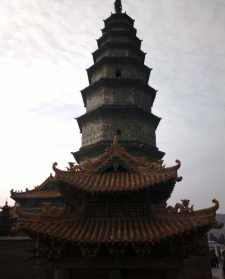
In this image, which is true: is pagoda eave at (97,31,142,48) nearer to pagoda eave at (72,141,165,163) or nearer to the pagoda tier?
the pagoda tier

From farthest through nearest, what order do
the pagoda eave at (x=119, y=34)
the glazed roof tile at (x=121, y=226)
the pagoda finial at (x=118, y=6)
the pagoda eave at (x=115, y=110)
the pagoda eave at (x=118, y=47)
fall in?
the pagoda finial at (x=118, y=6), the pagoda eave at (x=119, y=34), the pagoda eave at (x=118, y=47), the pagoda eave at (x=115, y=110), the glazed roof tile at (x=121, y=226)

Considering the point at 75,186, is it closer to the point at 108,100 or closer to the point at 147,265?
the point at 147,265

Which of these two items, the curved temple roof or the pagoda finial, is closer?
the curved temple roof

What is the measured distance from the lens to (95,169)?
12.2 metres

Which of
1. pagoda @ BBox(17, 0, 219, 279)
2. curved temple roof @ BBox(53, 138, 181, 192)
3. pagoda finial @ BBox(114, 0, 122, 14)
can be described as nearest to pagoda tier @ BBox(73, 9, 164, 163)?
pagoda finial @ BBox(114, 0, 122, 14)

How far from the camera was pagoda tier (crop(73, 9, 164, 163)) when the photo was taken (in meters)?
18.7

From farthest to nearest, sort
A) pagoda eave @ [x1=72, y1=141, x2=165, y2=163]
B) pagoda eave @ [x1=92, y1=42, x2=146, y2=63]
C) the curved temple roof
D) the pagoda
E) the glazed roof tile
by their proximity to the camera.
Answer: pagoda eave @ [x1=92, y1=42, x2=146, y2=63]
pagoda eave @ [x1=72, y1=141, x2=165, y2=163]
the curved temple roof
the pagoda
the glazed roof tile

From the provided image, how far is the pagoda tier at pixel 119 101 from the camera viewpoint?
1867 centimetres

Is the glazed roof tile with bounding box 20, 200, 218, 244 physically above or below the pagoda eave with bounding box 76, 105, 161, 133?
below

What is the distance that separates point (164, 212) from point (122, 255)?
212 cm

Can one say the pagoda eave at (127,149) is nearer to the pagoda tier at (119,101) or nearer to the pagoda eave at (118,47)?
the pagoda tier at (119,101)

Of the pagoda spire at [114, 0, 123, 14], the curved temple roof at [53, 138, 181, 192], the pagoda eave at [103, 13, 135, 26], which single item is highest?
the pagoda spire at [114, 0, 123, 14]

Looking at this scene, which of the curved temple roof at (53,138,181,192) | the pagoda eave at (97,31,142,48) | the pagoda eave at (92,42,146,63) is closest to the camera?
the curved temple roof at (53,138,181,192)

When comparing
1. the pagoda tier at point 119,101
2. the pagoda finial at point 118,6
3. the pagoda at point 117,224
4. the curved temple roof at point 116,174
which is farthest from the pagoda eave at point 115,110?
the pagoda finial at point 118,6
